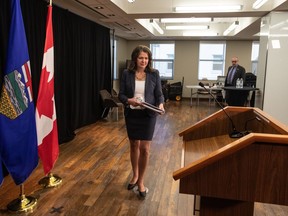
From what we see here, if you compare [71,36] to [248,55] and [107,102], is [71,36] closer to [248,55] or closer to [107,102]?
[107,102]

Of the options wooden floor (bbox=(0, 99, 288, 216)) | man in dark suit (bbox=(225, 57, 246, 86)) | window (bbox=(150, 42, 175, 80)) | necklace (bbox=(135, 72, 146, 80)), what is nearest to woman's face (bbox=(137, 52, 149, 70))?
necklace (bbox=(135, 72, 146, 80))

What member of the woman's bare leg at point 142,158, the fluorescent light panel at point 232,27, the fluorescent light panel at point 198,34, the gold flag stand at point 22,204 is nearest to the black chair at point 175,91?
the fluorescent light panel at point 198,34

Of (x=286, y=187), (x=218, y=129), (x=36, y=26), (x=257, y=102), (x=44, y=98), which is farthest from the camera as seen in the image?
(x=257, y=102)

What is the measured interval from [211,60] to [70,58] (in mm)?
7333

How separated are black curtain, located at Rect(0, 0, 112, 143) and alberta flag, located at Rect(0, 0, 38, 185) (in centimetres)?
89

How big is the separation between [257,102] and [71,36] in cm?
402

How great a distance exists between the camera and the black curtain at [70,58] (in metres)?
3.78

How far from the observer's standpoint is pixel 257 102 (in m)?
5.52

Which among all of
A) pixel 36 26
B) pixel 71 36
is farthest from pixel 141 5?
pixel 36 26

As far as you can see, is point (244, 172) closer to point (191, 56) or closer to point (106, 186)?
point (106, 186)

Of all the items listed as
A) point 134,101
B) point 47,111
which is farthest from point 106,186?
point 134,101

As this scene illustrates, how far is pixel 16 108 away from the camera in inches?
89.1

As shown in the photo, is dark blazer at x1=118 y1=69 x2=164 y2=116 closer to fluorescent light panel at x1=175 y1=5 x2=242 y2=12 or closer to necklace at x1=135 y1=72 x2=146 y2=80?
necklace at x1=135 y1=72 x2=146 y2=80

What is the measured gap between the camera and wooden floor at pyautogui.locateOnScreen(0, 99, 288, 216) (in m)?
2.52
